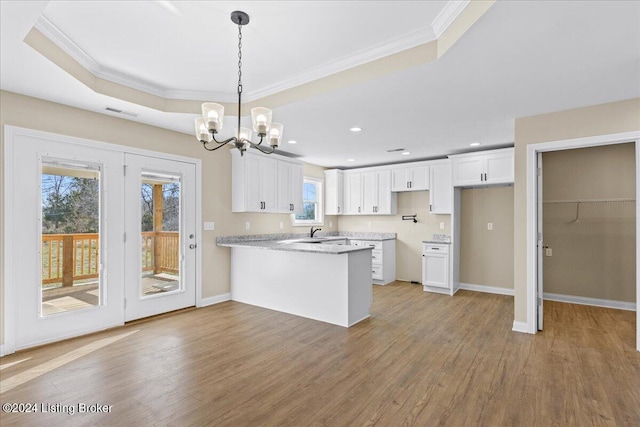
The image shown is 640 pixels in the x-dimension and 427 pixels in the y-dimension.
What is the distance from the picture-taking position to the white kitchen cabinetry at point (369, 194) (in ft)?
21.8

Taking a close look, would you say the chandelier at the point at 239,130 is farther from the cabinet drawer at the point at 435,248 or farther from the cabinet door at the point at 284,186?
the cabinet drawer at the point at 435,248

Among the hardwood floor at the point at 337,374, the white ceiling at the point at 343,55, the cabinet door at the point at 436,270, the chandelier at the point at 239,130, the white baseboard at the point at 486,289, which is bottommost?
the hardwood floor at the point at 337,374

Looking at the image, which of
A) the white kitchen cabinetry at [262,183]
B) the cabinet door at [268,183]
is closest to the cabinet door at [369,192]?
the white kitchen cabinetry at [262,183]

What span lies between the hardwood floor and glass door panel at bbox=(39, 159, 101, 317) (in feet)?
1.56

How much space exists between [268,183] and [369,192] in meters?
2.38

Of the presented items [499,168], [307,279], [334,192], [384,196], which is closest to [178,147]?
[307,279]

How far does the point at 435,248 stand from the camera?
18.6 feet

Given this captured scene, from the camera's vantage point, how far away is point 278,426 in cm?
207

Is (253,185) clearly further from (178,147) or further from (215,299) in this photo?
(215,299)

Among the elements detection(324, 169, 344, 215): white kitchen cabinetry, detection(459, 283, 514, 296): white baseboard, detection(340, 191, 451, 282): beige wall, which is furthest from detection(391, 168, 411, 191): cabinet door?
detection(459, 283, 514, 296): white baseboard

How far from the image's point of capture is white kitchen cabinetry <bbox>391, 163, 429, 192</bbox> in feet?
20.3

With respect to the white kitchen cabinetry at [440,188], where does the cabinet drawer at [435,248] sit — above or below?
below

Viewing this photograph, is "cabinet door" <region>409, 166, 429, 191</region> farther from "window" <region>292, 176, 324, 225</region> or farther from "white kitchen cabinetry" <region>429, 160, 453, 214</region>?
"window" <region>292, 176, 324, 225</region>

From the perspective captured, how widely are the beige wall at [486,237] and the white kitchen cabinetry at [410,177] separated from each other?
0.74 meters
